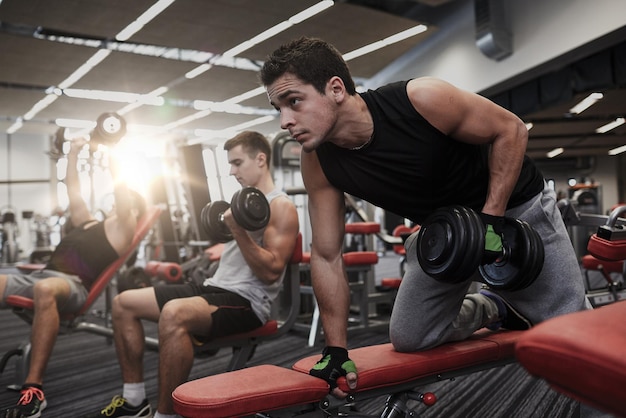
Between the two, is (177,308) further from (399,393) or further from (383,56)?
(383,56)

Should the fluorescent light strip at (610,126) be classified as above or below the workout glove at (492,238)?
above

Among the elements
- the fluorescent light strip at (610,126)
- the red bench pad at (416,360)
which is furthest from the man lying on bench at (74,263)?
the fluorescent light strip at (610,126)

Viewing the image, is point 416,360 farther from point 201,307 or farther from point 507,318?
point 201,307

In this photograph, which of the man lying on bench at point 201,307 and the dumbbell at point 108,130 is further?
the dumbbell at point 108,130

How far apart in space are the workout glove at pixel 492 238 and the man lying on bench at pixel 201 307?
0.86 m

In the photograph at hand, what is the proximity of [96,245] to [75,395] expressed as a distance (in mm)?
679

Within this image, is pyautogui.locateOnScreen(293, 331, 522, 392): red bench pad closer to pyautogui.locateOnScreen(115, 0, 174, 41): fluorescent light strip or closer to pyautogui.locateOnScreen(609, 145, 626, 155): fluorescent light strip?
pyautogui.locateOnScreen(115, 0, 174, 41): fluorescent light strip

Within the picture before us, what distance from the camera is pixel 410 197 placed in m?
1.43

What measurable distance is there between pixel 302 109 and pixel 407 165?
30 centimetres

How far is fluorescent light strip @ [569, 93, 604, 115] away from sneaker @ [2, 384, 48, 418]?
286 inches

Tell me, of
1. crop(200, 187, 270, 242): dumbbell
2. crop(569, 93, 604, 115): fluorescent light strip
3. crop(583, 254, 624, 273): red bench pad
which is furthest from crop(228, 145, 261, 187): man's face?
crop(569, 93, 604, 115): fluorescent light strip

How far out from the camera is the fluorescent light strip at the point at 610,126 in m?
9.62

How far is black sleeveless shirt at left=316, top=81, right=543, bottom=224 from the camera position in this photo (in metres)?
1.34

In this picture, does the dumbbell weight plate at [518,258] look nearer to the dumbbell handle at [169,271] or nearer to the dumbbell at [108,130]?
the dumbbell at [108,130]
